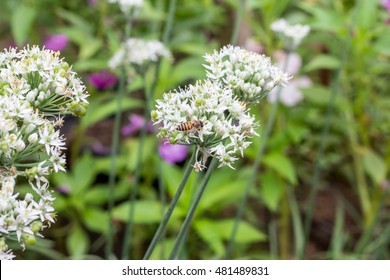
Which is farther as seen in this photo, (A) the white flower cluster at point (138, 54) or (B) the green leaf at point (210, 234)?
(B) the green leaf at point (210, 234)

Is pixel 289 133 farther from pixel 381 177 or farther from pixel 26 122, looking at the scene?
pixel 26 122

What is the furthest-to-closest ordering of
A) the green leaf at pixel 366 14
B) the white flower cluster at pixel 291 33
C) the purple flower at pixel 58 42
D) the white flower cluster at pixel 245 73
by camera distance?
the purple flower at pixel 58 42, the green leaf at pixel 366 14, the white flower cluster at pixel 291 33, the white flower cluster at pixel 245 73

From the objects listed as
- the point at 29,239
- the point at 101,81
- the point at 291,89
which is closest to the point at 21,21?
the point at 101,81

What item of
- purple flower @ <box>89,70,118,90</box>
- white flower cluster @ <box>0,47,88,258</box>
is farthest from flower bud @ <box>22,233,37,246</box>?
purple flower @ <box>89,70,118,90</box>

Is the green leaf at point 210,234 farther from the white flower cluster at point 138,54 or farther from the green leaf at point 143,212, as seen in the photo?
the white flower cluster at point 138,54

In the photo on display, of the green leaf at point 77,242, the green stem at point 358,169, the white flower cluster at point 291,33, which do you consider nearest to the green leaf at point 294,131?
the green stem at point 358,169

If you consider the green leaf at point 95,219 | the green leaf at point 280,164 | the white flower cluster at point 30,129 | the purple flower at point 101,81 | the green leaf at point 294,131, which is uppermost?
the purple flower at point 101,81
